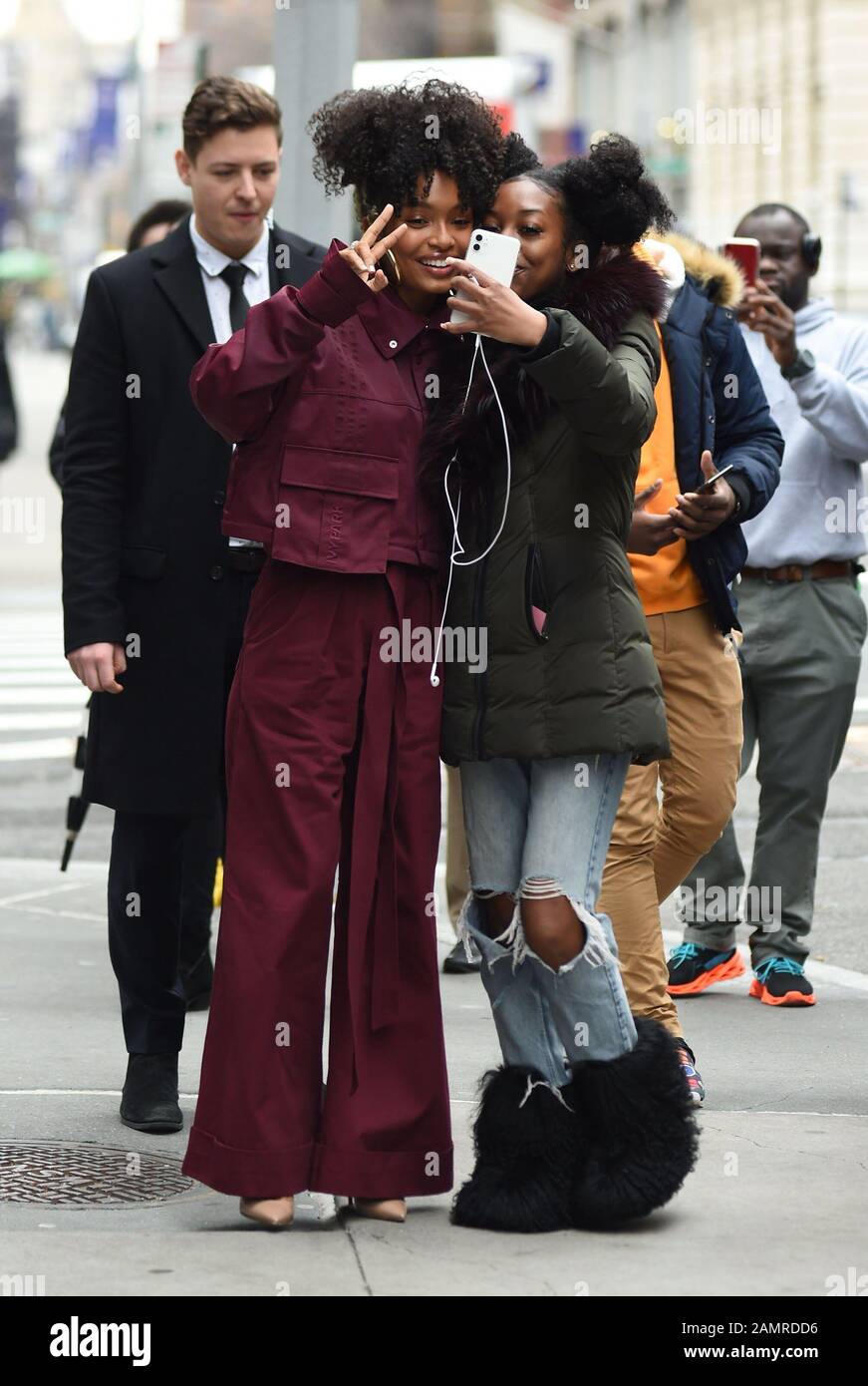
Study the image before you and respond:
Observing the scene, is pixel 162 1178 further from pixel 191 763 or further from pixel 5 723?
pixel 5 723

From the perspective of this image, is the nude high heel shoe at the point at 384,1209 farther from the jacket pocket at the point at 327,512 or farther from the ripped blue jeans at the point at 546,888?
the jacket pocket at the point at 327,512

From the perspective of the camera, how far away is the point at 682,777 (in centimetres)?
595

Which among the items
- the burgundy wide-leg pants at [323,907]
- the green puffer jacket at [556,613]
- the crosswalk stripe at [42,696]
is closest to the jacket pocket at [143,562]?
the burgundy wide-leg pants at [323,907]

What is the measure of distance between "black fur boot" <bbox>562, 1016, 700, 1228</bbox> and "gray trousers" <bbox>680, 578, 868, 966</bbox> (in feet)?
8.02

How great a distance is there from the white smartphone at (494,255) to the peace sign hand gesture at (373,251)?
0.18 meters

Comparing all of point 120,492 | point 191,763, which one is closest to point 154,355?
point 120,492

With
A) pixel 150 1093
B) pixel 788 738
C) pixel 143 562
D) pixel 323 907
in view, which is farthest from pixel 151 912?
pixel 788 738

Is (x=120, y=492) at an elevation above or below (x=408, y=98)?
below

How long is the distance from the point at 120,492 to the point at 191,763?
0.62 metres

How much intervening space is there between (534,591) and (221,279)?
1517 millimetres

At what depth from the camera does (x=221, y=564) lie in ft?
17.7

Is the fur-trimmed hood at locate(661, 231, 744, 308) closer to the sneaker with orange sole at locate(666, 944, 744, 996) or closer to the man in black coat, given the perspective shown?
the man in black coat

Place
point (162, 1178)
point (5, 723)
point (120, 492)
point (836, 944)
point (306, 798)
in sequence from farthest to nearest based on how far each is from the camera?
point (5, 723), point (836, 944), point (120, 492), point (162, 1178), point (306, 798)

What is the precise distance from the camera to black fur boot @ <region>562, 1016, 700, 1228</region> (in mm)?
4457
